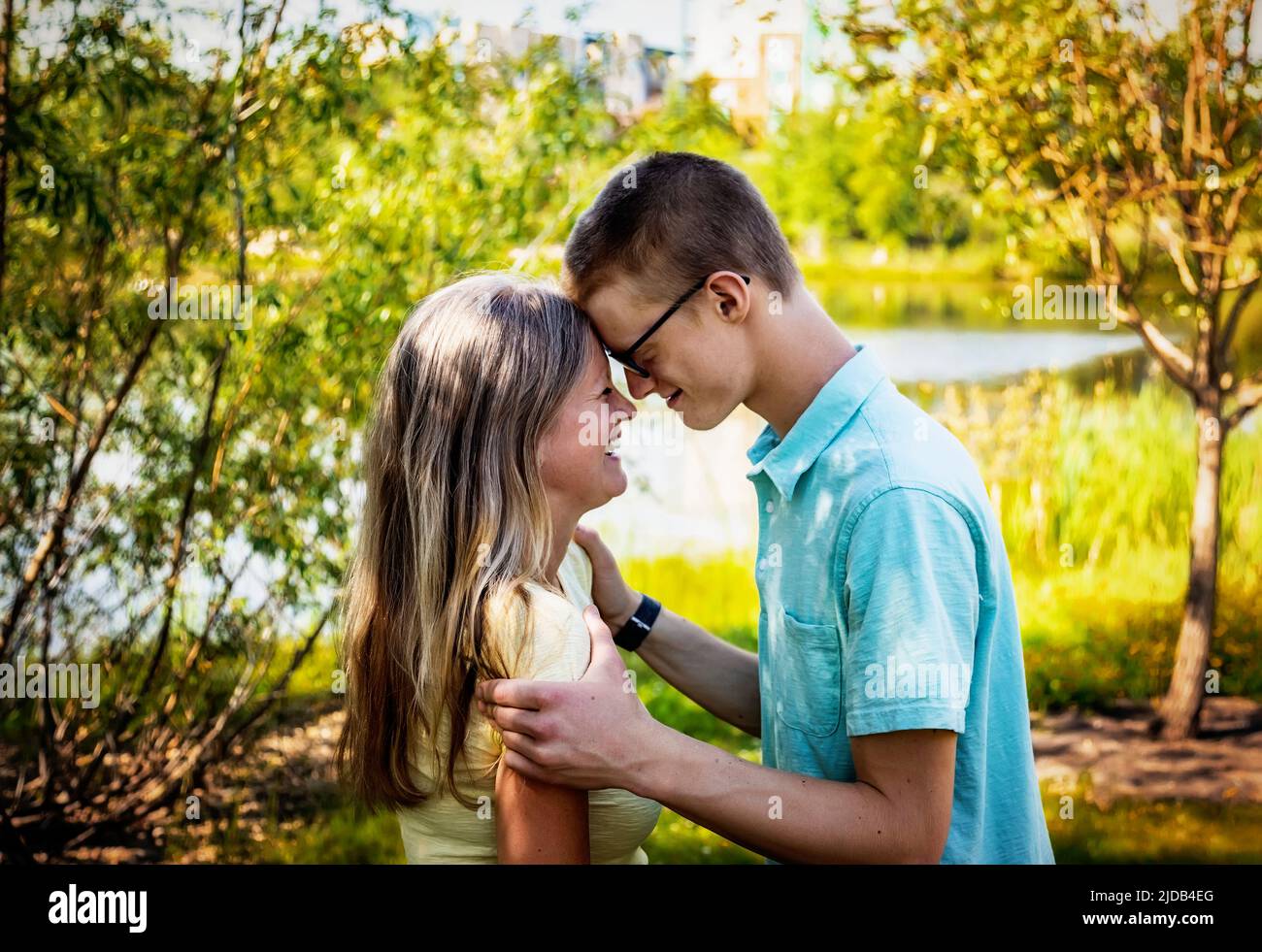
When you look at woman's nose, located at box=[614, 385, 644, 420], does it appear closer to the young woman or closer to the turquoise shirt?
the young woman

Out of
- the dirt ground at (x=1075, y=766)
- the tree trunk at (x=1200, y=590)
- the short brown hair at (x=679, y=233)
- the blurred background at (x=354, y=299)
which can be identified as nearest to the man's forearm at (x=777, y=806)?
the short brown hair at (x=679, y=233)

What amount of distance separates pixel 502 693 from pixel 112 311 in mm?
2624

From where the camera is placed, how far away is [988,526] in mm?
1787

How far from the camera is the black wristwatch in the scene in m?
2.46

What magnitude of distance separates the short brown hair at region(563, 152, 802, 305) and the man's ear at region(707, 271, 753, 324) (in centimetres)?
4

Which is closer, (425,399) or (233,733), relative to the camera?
(425,399)

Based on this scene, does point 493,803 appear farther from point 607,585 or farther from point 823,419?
point 823,419

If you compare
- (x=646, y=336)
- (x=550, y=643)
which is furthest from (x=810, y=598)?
(x=646, y=336)

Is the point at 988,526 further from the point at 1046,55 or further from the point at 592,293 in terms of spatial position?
the point at 1046,55

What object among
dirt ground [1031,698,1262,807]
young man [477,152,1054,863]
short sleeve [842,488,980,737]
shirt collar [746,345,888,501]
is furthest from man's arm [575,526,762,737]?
dirt ground [1031,698,1262,807]

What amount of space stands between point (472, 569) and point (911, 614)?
71 centimetres
